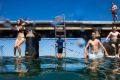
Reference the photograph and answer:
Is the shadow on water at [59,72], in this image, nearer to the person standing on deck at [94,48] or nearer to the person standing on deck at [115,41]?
the person standing on deck at [94,48]

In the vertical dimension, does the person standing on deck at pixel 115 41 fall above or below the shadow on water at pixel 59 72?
above

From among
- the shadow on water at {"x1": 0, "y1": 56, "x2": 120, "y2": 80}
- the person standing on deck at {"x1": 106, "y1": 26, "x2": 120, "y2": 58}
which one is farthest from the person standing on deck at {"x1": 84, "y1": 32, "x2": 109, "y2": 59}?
the shadow on water at {"x1": 0, "y1": 56, "x2": 120, "y2": 80}

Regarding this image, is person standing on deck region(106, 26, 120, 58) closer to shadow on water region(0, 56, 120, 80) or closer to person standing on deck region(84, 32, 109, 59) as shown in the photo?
person standing on deck region(84, 32, 109, 59)

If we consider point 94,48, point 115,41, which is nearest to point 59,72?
point 94,48

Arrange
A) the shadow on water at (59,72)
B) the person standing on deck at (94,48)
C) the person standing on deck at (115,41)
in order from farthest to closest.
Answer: the person standing on deck at (115,41), the person standing on deck at (94,48), the shadow on water at (59,72)

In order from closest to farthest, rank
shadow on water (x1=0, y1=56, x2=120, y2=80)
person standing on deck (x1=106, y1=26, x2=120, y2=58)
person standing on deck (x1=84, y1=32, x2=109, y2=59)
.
Result: 1. shadow on water (x1=0, y1=56, x2=120, y2=80)
2. person standing on deck (x1=84, y1=32, x2=109, y2=59)
3. person standing on deck (x1=106, y1=26, x2=120, y2=58)

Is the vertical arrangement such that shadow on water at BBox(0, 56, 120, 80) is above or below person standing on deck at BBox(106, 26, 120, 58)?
below

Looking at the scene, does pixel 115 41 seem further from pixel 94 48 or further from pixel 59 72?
pixel 59 72

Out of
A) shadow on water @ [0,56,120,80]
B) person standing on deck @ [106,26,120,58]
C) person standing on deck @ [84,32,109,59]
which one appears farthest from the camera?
person standing on deck @ [106,26,120,58]

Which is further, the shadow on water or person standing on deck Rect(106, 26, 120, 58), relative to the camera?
person standing on deck Rect(106, 26, 120, 58)

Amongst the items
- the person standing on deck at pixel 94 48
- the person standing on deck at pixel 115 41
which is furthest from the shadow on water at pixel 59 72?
the person standing on deck at pixel 115 41

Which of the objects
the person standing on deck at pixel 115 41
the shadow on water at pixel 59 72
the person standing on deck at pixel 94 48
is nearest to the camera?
the shadow on water at pixel 59 72

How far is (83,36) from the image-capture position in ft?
115

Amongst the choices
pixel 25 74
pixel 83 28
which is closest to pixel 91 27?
pixel 83 28
